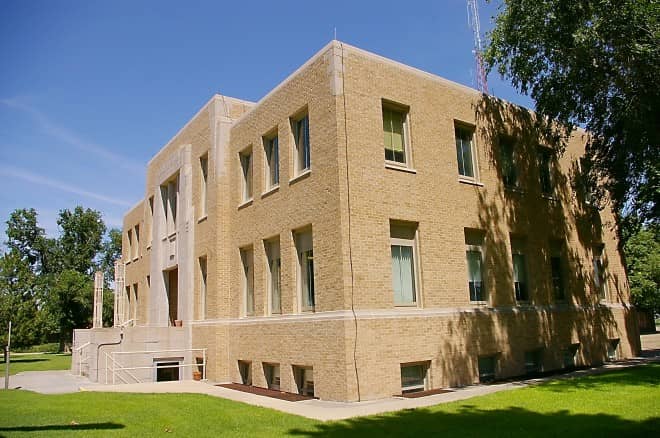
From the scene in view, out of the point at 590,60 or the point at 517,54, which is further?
the point at 517,54

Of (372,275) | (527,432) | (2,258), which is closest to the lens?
(527,432)

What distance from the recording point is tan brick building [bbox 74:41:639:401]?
45.3 ft

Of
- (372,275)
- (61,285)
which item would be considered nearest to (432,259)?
(372,275)

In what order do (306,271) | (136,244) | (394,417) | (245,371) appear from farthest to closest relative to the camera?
1. (136,244)
2. (245,371)
3. (306,271)
4. (394,417)

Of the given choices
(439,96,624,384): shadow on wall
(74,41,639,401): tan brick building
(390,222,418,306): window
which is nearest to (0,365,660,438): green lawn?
(74,41,639,401): tan brick building

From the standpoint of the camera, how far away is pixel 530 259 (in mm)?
18391

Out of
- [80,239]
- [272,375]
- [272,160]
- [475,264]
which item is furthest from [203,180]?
[80,239]

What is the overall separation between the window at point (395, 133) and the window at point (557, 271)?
796 cm

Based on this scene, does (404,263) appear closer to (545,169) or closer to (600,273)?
(545,169)

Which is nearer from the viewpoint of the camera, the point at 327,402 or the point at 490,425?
the point at 490,425

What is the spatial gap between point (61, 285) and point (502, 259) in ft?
180

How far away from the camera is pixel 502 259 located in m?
17.2

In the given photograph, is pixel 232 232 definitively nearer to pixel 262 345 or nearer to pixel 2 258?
pixel 262 345

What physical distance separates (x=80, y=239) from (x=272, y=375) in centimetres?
6567
